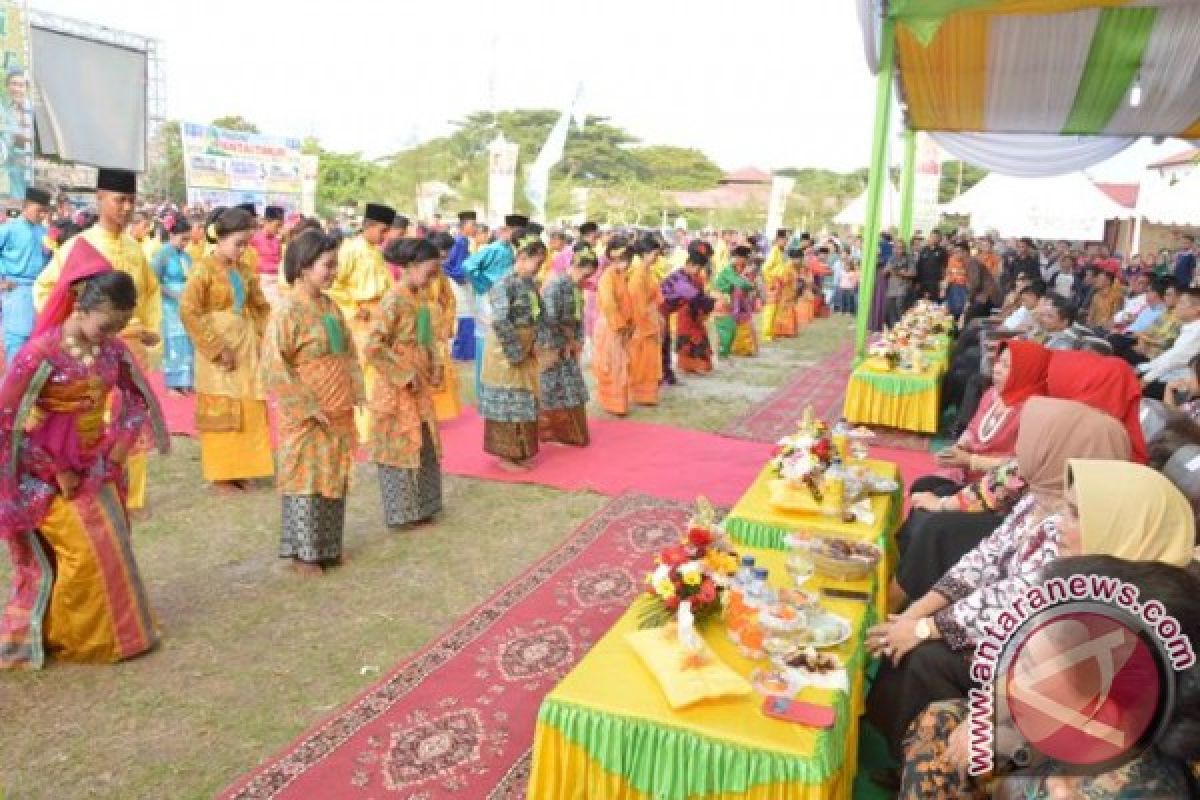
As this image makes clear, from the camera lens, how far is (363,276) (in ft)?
20.3

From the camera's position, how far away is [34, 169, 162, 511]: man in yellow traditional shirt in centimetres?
450

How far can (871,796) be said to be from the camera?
2750mm

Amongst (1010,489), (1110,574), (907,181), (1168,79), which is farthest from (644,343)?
(907,181)

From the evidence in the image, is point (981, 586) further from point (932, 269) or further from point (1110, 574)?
point (932, 269)

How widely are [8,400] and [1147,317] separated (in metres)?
10.2

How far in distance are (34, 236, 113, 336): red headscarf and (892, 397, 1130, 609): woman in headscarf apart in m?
3.23

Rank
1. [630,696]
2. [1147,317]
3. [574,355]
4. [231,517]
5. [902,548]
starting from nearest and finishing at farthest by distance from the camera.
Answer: [630,696], [902,548], [231,517], [574,355], [1147,317]

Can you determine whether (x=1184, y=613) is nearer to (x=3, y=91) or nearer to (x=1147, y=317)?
(x=1147, y=317)

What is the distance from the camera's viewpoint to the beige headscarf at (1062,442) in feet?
9.82

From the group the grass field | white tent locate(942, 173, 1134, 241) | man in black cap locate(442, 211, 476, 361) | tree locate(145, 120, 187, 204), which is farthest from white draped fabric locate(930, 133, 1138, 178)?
tree locate(145, 120, 187, 204)

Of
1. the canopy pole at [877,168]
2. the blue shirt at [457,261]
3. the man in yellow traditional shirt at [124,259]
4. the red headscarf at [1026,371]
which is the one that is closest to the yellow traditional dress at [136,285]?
the man in yellow traditional shirt at [124,259]

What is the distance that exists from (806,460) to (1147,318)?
25.4 ft

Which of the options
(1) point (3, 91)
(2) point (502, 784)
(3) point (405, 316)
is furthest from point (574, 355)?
(1) point (3, 91)

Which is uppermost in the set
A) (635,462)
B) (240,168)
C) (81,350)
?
(240,168)
